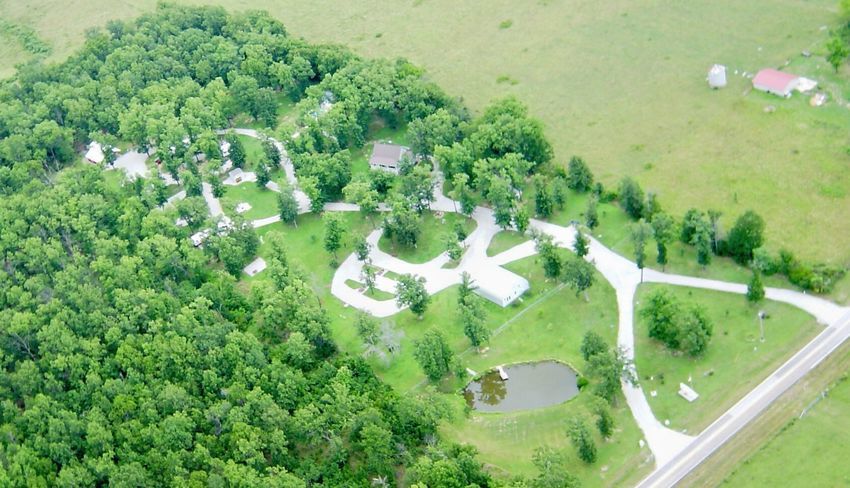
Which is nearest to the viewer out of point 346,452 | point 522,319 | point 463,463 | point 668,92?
point 463,463

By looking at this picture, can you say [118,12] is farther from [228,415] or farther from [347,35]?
[228,415]

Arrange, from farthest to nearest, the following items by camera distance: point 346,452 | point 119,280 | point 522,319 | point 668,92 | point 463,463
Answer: point 668,92, point 119,280, point 522,319, point 346,452, point 463,463

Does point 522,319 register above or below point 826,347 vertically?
below

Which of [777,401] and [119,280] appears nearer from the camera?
[777,401]

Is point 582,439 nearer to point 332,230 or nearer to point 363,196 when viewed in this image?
point 332,230

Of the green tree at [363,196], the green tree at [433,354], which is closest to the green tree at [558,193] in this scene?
the green tree at [363,196]

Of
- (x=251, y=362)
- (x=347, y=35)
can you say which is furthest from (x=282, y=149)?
(x=251, y=362)
